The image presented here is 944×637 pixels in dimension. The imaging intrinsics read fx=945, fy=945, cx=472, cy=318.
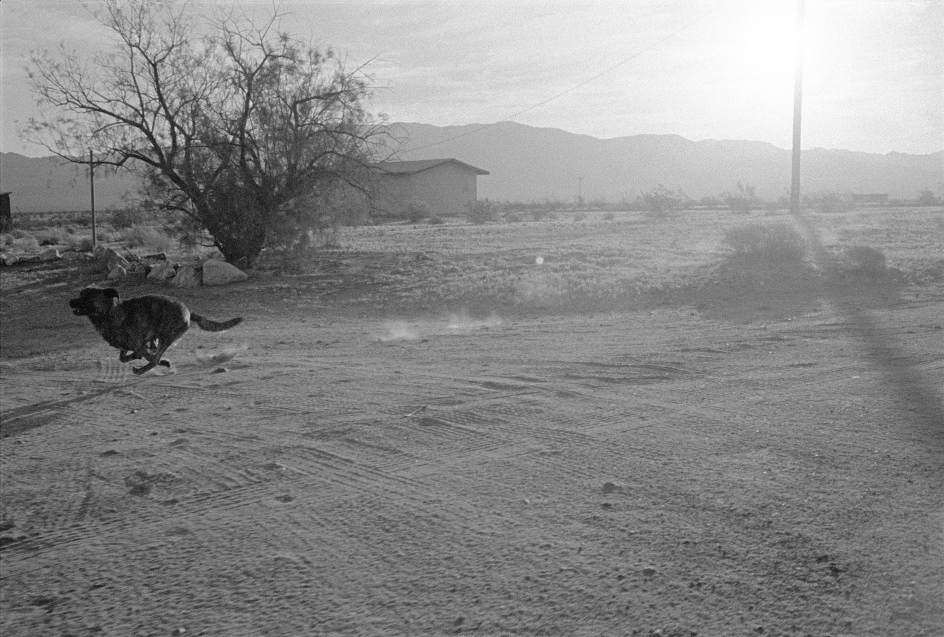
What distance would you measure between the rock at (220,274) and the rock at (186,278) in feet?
0.76

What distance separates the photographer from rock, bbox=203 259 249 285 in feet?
69.4

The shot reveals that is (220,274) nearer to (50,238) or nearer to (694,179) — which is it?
(50,238)

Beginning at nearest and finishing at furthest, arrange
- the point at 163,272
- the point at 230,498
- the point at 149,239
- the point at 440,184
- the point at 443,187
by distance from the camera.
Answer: the point at 230,498
the point at 163,272
the point at 149,239
the point at 440,184
the point at 443,187

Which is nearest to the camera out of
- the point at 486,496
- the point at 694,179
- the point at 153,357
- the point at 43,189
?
the point at 486,496

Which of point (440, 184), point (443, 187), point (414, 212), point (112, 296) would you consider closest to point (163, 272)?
point (112, 296)

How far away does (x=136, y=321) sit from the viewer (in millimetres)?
10414

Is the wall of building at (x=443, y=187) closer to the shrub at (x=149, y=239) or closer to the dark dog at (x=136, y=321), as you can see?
the shrub at (x=149, y=239)

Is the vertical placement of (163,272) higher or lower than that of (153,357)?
higher

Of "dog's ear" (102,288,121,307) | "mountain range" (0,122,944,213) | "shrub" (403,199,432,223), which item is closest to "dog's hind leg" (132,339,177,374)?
"dog's ear" (102,288,121,307)

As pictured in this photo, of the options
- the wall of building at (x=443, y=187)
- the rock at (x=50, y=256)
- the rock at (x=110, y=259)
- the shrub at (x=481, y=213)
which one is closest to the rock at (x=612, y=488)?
the rock at (x=110, y=259)

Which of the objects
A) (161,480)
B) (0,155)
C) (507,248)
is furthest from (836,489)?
(0,155)

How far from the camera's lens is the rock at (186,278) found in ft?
69.0

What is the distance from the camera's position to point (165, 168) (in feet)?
75.3

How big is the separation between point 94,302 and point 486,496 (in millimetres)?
5824
